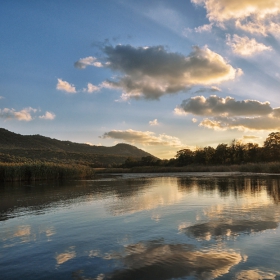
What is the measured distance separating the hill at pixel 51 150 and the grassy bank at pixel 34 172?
32638mm

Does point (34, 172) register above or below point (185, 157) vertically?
below

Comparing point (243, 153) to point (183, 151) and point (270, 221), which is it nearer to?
point (183, 151)

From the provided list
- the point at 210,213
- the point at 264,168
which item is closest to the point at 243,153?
the point at 264,168

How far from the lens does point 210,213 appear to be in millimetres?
12688

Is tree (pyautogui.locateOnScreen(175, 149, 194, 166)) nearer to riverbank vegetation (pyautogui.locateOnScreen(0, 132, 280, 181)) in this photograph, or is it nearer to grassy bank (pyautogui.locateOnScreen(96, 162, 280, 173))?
riverbank vegetation (pyautogui.locateOnScreen(0, 132, 280, 181))

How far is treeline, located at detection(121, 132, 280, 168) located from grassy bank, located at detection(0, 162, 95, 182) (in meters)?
49.6

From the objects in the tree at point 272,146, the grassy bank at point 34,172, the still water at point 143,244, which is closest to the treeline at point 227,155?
the tree at point 272,146

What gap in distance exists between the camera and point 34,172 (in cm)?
3797

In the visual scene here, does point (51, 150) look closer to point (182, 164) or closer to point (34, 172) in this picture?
point (182, 164)

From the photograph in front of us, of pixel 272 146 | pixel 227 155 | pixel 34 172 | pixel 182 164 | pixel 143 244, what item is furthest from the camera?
pixel 182 164

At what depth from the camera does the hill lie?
302 ft

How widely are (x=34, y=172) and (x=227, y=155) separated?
68.7m

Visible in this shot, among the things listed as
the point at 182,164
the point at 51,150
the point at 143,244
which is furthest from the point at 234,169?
the point at 51,150

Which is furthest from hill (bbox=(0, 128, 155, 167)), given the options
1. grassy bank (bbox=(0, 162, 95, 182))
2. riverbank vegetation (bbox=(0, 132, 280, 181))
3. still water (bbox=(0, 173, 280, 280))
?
still water (bbox=(0, 173, 280, 280))
